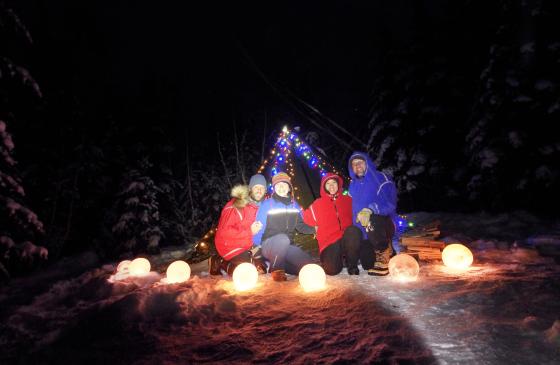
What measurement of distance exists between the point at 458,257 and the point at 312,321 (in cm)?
281

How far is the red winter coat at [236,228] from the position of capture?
523 centimetres

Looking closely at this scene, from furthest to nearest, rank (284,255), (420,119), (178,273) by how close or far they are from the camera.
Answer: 1. (420,119)
2. (284,255)
3. (178,273)

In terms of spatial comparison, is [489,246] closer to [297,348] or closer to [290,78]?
[297,348]

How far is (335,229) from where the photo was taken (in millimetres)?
5035

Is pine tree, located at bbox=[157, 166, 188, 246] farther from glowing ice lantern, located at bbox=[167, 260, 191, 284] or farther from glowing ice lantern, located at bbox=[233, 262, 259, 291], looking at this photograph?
glowing ice lantern, located at bbox=[233, 262, 259, 291]

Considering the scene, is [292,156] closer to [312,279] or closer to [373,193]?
[373,193]

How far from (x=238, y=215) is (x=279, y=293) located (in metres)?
1.72

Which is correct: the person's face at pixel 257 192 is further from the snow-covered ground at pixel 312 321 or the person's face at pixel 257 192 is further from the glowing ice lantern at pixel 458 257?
the glowing ice lantern at pixel 458 257

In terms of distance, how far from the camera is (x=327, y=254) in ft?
16.1

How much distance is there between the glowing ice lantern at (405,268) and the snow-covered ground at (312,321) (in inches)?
7.5

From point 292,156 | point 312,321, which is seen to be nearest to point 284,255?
point 312,321

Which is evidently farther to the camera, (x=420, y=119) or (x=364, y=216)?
(x=420, y=119)

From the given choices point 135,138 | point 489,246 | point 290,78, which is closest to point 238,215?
point 489,246

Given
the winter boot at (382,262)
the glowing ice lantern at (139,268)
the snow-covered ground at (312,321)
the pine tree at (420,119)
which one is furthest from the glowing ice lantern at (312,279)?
the pine tree at (420,119)
